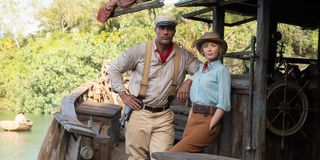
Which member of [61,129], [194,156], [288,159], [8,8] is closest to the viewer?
[194,156]

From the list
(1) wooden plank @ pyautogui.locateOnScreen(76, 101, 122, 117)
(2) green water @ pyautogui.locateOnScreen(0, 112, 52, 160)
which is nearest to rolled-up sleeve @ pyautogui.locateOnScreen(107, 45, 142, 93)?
(1) wooden plank @ pyautogui.locateOnScreen(76, 101, 122, 117)

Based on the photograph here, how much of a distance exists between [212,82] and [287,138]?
5.30ft

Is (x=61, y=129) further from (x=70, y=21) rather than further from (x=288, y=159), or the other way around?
(x=70, y=21)

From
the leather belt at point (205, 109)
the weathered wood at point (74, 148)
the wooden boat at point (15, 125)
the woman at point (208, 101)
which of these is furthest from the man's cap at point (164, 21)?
the wooden boat at point (15, 125)

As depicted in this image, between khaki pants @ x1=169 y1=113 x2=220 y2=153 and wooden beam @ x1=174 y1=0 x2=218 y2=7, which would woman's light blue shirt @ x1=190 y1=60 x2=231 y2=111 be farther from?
wooden beam @ x1=174 y1=0 x2=218 y2=7

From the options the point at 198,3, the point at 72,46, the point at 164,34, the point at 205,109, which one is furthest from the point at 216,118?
the point at 72,46

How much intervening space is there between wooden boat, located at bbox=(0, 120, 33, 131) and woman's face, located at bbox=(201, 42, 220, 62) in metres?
26.7

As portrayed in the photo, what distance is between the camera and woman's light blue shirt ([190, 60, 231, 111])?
3.79 m

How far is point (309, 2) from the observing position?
552 centimetres

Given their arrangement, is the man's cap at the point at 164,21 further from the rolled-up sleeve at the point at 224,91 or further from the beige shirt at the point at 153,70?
the rolled-up sleeve at the point at 224,91

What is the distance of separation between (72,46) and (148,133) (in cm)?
2476

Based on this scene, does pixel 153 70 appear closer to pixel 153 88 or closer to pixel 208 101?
pixel 153 88

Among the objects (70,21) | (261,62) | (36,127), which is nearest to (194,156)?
(261,62)

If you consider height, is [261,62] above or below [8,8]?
below
